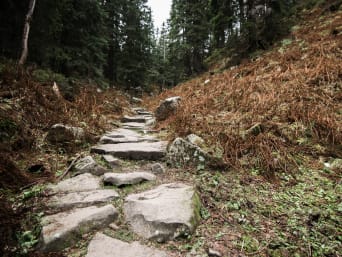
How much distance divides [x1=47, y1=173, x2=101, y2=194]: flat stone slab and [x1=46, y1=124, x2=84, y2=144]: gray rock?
1.15 m

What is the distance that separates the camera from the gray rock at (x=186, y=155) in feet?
9.61

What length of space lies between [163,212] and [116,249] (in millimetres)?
481

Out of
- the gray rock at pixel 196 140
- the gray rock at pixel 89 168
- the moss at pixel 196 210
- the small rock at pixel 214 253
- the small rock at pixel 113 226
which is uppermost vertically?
the gray rock at pixel 196 140

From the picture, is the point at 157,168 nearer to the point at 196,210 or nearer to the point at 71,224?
the point at 196,210

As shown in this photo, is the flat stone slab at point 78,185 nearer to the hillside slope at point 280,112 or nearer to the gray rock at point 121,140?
the gray rock at point 121,140

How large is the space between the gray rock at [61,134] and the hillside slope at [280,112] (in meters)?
1.83

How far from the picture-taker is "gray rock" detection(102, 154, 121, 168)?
124 inches

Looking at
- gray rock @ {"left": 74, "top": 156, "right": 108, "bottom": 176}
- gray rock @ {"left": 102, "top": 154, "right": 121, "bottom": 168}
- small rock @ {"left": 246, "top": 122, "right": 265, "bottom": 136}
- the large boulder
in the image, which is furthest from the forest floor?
gray rock @ {"left": 102, "top": 154, "right": 121, "bottom": 168}

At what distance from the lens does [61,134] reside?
363 centimetres

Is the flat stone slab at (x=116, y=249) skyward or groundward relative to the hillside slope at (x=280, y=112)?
groundward

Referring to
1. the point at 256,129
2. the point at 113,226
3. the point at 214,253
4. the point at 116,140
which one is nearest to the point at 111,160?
the point at 116,140

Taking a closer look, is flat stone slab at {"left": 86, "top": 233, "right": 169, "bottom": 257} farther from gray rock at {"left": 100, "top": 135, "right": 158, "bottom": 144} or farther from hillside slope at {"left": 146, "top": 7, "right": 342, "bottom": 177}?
gray rock at {"left": 100, "top": 135, "right": 158, "bottom": 144}

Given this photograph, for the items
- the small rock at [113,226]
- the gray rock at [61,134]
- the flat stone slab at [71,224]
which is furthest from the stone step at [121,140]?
the small rock at [113,226]

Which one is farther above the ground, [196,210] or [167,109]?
[167,109]
